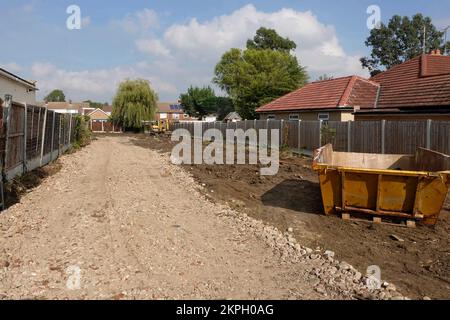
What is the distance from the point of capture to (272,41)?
247ft

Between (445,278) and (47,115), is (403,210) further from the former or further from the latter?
(47,115)

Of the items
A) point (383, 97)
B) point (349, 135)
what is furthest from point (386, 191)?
point (383, 97)

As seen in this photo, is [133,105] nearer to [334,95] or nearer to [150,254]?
[334,95]

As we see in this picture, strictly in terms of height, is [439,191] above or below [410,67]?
below

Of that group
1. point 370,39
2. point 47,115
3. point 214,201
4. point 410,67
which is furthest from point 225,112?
point 214,201

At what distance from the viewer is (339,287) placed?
15.0 ft

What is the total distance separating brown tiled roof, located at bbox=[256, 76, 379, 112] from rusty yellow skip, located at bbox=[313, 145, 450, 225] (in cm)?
1593

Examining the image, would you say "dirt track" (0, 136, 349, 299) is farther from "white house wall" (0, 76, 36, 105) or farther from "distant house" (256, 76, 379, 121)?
"white house wall" (0, 76, 36, 105)

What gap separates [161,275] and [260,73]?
5392 centimetres

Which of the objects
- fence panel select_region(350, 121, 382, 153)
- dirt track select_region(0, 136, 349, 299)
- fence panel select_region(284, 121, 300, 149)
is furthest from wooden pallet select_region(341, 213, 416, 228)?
fence panel select_region(284, 121, 300, 149)

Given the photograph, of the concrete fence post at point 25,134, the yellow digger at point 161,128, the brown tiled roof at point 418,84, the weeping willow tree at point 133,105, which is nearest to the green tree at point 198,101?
the weeping willow tree at point 133,105

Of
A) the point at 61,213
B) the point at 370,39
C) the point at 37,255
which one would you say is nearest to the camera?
the point at 37,255

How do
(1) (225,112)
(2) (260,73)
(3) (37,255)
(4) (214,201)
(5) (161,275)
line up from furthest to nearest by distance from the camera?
(1) (225,112)
(2) (260,73)
(4) (214,201)
(3) (37,255)
(5) (161,275)

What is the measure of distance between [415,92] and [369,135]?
498 centimetres
